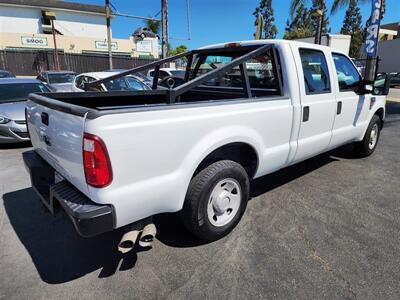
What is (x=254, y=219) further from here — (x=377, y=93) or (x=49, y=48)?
(x=49, y=48)

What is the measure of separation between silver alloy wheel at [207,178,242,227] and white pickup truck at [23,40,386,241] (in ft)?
0.03

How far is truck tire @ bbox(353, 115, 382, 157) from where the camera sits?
529 centimetres

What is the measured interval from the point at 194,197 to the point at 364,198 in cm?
253

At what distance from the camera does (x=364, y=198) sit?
3.96m

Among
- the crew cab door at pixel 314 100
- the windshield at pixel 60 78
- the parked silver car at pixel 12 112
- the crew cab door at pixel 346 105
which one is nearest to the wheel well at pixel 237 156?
the crew cab door at pixel 314 100

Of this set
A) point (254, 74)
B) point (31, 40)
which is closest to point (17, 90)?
point (254, 74)

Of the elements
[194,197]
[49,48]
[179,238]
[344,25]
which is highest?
[344,25]

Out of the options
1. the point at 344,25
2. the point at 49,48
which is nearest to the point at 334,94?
the point at 49,48

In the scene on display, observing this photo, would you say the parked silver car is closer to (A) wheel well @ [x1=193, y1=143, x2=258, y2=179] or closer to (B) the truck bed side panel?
(A) wheel well @ [x1=193, y1=143, x2=258, y2=179]

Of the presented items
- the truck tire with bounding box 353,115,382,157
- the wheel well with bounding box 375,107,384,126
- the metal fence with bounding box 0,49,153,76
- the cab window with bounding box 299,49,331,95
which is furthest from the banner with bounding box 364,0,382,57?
the metal fence with bounding box 0,49,153,76

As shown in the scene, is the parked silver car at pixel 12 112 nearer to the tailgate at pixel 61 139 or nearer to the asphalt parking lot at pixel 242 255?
the asphalt parking lot at pixel 242 255

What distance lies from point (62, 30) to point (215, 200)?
43.6 m

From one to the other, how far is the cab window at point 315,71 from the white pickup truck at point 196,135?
0.01 m

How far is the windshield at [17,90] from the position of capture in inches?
283
